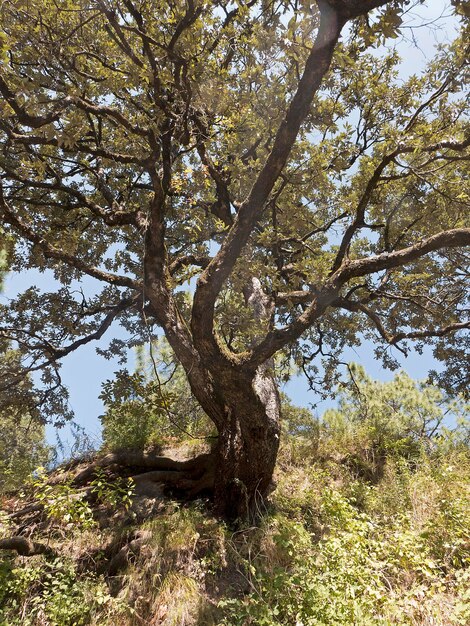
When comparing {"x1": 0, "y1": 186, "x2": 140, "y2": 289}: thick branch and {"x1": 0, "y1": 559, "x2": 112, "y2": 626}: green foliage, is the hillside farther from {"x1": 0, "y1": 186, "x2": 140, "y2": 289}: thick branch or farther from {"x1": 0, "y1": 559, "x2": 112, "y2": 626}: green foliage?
{"x1": 0, "y1": 186, "x2": 140, "y2": 289}: thick branch

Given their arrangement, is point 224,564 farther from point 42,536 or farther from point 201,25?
point 201,25

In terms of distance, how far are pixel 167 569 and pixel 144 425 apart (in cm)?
246

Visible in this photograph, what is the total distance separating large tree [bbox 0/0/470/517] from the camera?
11.9 feet

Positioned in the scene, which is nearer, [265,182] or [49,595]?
[49,595]

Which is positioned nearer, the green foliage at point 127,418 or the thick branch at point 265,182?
the thick branch at point 265,182

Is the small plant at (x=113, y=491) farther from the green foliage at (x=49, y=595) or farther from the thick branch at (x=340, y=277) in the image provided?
the thick branch at (x=340, y=277)

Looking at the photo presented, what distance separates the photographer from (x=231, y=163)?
515cm

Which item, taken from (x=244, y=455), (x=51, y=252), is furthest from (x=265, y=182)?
(x=244, y=455)

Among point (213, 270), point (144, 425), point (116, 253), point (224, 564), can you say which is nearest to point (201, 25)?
point (213, 270)

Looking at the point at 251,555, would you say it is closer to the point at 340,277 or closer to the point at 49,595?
the point at 49,595

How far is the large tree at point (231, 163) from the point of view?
361 centimetres

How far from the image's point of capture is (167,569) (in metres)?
3.50

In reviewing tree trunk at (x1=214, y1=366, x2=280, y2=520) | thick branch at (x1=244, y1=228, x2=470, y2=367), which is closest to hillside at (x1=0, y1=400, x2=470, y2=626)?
tree trunk at (x1=214, y1=366, x2=280, y2=520)

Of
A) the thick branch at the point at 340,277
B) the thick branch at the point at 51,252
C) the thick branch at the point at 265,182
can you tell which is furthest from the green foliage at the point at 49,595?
the thick branch at the point at 51,252
